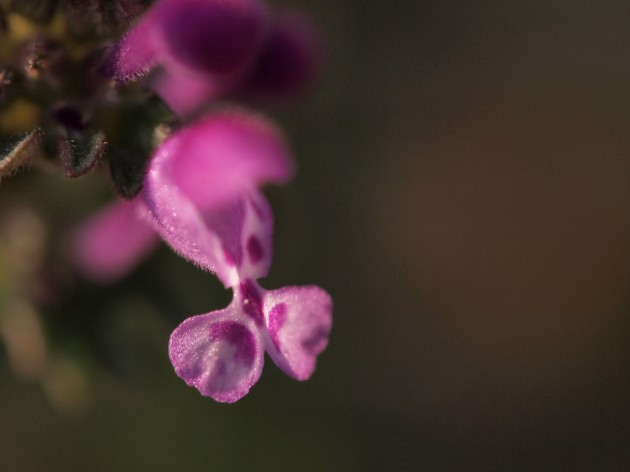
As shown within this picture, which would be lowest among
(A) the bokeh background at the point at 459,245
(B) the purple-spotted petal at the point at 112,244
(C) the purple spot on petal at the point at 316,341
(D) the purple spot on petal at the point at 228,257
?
(A) the bokeh background at the point at 459,245

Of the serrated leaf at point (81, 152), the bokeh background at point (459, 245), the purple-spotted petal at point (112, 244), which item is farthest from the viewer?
the bokeh background at point (459, 245)

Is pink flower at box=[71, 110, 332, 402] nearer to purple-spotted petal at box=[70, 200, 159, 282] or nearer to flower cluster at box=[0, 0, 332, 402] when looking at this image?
flower cluster at box=[0, 0, 332, 402]

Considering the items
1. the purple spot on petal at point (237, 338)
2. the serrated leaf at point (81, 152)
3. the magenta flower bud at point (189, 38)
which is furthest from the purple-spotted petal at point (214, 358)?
the magenta flower bud at point (189, 38)

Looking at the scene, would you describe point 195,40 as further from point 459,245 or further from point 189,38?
point 459,245

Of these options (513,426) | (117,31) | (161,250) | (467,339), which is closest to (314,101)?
(467,339)

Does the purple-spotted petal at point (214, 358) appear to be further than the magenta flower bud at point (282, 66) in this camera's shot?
No

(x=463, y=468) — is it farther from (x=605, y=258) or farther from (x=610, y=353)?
(x=605, y=258)

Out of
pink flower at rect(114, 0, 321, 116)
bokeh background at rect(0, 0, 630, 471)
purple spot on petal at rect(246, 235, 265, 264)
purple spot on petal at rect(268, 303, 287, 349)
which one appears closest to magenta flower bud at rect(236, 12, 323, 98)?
pink flower at rect(114, 0, 321, 116)

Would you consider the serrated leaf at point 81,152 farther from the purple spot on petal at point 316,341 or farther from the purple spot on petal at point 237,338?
the purple spot on petal at point 316,341
